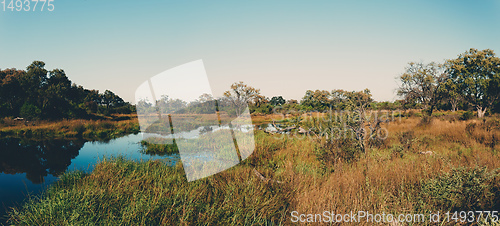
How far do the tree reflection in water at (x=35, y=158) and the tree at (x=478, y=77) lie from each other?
1659 inches

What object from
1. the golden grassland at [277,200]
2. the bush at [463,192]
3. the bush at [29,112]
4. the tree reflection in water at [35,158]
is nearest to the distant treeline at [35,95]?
the bush at [29,112]

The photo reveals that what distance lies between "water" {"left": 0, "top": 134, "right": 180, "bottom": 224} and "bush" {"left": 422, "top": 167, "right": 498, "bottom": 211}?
8377mm

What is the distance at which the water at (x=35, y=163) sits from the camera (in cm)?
691

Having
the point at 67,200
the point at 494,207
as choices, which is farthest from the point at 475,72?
the point at 67,200

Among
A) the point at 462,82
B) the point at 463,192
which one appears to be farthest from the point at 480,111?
the point at 463,192

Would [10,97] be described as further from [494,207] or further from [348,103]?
[494,207]

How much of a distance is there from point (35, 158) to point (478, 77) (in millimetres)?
48088

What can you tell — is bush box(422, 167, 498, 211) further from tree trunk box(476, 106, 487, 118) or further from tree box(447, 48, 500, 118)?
tree box(447, 48, 500, 118)

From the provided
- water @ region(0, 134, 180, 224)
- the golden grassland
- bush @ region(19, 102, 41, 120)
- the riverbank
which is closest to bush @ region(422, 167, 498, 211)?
the golden grassland

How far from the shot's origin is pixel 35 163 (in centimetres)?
1046

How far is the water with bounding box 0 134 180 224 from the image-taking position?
6.91 m

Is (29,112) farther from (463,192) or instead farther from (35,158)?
(463,192)

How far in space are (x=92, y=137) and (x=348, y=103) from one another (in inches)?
831

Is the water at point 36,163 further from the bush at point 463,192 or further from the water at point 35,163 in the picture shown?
the bush at point 463,192
